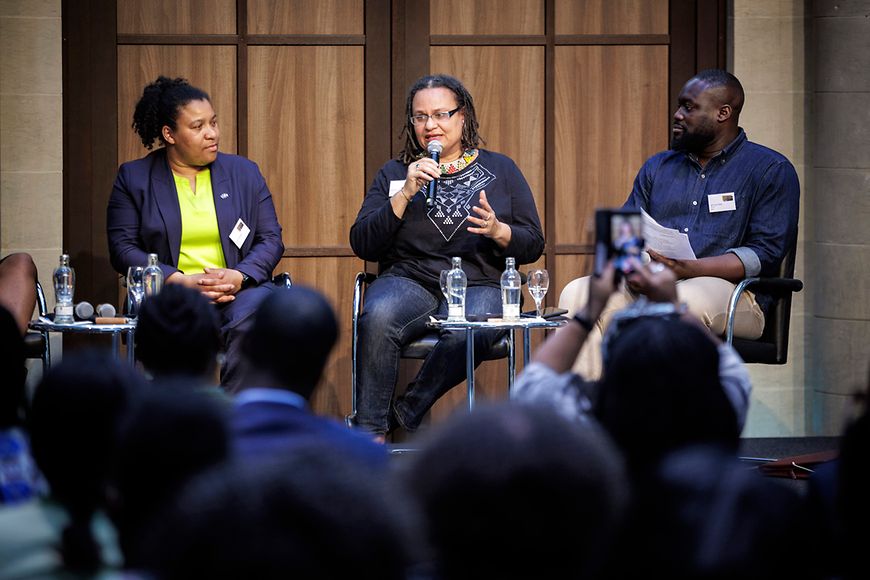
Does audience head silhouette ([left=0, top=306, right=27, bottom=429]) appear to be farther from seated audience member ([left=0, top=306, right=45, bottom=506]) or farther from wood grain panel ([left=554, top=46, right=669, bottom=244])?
wood grain panel ([left=554, top=46, right=669, bottom=244])

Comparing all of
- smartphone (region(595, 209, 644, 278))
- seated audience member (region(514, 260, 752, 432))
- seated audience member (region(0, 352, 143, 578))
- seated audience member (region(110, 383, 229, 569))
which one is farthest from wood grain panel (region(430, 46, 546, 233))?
seated audience member (region(110, 383, 229, 569))

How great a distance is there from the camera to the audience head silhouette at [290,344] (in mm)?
2062

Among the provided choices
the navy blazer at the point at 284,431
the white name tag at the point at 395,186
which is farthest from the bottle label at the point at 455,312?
the navy blazer at the point at 284,431

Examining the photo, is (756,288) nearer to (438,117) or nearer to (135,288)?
(438,117)

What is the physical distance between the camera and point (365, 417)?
4625 millimetres

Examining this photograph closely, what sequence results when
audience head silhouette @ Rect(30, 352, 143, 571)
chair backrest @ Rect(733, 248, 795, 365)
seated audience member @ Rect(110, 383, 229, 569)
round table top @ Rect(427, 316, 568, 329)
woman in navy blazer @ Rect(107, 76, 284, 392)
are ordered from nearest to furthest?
seated audience member @ Rect(110, 383, 229, 569), audience head silhouette @ Rect(30, 352, 143, 571), round table top @ Rect(427, 316, 568, 329), chair backrest @ Rect(733, 248, 795, 365), woman in navy blazer @ Rect(107, 76, 284, 392)

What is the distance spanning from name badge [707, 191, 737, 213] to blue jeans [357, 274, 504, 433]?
3.03 ft

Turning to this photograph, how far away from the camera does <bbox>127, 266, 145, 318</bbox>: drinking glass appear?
4383 millimetres

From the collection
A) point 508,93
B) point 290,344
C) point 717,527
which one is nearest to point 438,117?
point 508,93

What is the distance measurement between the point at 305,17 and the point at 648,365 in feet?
13.8

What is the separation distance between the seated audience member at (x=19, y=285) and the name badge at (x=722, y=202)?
271 cm

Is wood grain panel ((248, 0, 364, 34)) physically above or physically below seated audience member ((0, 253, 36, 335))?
above

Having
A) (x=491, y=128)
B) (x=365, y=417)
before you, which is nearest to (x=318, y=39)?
(x=491, y=128)

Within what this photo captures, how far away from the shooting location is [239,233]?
4.86 metres
